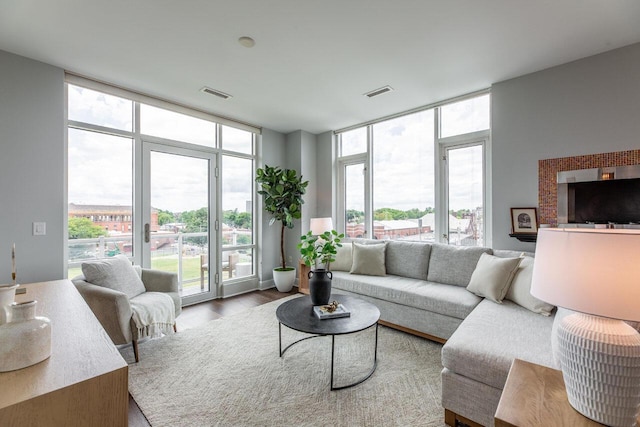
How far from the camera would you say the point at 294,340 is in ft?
9.03

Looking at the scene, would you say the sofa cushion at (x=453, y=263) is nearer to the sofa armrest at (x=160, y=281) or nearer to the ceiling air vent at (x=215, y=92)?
the sofa armrest at (x=160, y=281)

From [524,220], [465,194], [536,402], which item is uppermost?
[465,194]

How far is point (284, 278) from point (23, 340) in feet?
12.1

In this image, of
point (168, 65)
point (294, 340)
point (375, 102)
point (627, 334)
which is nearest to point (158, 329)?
point (294, 340)

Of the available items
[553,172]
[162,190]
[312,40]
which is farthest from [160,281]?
[553,172]

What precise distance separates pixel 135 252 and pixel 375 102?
3.49 metres

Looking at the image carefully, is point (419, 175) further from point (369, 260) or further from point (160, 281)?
point (160, 281)

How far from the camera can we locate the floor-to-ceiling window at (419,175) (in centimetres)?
346

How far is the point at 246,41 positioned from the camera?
234cm

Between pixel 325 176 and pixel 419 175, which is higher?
pixel 325 176

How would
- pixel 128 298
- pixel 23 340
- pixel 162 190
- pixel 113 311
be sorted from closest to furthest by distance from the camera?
pixel 23 340 → pixel 113 311 → pixel 128 298 → pixel 162 190

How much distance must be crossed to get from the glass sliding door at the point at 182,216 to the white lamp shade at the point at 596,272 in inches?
148

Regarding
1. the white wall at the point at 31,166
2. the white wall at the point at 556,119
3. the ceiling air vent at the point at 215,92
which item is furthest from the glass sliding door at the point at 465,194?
the white wall at the point at 31,166

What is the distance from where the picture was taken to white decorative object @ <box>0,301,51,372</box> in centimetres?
83
